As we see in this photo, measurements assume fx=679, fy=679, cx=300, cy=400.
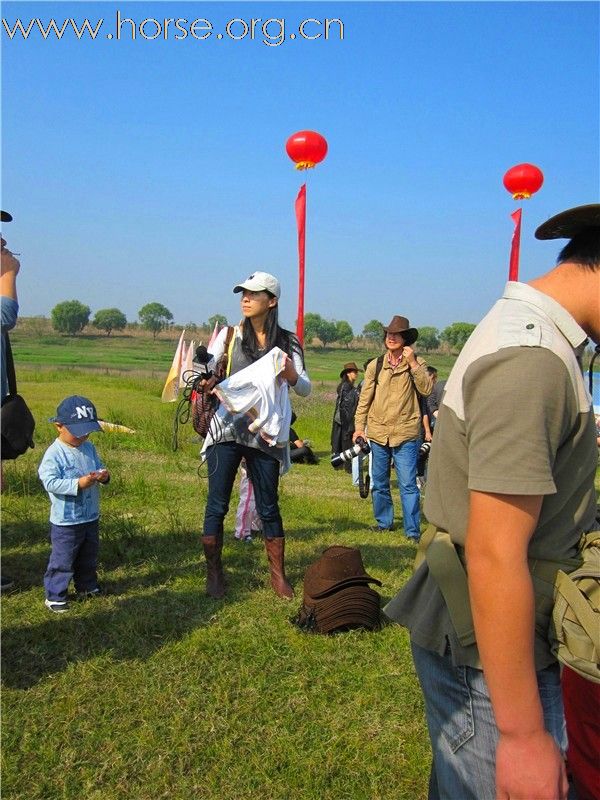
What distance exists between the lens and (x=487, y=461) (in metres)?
1.19

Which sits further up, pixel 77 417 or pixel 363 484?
pixel 77 417

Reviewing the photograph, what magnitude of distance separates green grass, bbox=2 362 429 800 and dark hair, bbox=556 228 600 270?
213cm

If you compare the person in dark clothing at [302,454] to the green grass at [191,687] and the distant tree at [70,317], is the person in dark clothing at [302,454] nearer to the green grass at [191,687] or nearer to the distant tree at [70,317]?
the green grass at [191,687]

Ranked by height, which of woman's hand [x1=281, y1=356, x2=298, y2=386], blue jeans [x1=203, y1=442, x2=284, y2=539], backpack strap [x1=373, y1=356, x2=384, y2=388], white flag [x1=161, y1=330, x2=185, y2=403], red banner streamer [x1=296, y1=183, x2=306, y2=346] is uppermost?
red banner streamer [x1=296, y1=183, x2=306, y2=346]

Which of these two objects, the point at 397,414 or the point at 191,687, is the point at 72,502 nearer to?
the point at 191,687

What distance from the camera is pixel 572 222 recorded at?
4.46 ft

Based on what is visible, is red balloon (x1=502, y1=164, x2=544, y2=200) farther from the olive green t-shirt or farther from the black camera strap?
the olive green t-shirt

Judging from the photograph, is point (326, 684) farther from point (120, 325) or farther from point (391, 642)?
point (120, 325)

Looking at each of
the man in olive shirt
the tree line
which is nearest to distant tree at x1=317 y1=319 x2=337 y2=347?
the tree line

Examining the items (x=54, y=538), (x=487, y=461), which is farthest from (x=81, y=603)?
(x=487, y=461)

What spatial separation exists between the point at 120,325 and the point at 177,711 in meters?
57.6

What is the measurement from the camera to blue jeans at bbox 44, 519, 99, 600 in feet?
13.3

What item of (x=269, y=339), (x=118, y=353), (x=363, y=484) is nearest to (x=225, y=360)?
(x=269, y=339)

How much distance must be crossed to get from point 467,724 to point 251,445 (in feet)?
9.67
